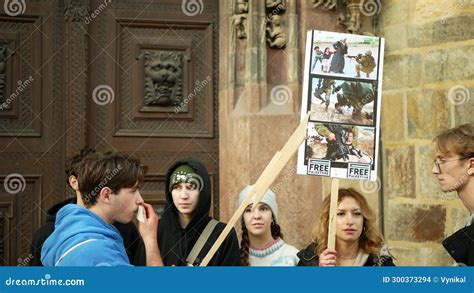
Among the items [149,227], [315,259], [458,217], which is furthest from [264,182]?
[458,217]

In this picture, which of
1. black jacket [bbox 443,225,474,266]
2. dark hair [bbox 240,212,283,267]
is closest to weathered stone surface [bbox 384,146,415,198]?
dark hair [bbox 240,212,283,267]

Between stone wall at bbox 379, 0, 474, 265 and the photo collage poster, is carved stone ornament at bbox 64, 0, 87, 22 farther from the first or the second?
the photo collage poster

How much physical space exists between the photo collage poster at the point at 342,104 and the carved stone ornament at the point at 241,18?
66.9 inches

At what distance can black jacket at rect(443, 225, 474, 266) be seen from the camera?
12.8 feet

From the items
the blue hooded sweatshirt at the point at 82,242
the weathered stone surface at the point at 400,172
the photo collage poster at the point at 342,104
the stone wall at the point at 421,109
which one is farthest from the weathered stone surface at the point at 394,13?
the blue hooded sweatshirt at the point at 82,242

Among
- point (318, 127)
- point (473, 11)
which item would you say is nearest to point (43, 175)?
point (318, 127)

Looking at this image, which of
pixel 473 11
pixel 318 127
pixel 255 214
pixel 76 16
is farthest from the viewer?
pixel 76 16

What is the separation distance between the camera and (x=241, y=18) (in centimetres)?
611

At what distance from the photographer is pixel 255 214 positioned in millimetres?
4770

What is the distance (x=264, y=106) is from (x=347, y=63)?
1749 millimetres

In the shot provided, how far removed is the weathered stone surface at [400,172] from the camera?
6004mm

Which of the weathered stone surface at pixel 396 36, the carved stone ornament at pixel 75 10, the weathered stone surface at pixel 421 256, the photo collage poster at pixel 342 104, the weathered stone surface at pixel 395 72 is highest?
the carved stone ornament at pixel 75 10

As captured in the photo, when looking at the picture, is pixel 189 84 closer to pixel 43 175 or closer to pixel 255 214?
pixel 43 175

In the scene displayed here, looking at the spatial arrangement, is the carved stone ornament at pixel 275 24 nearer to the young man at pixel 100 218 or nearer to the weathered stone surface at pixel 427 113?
the weathered stone surface at pixel 427 113
